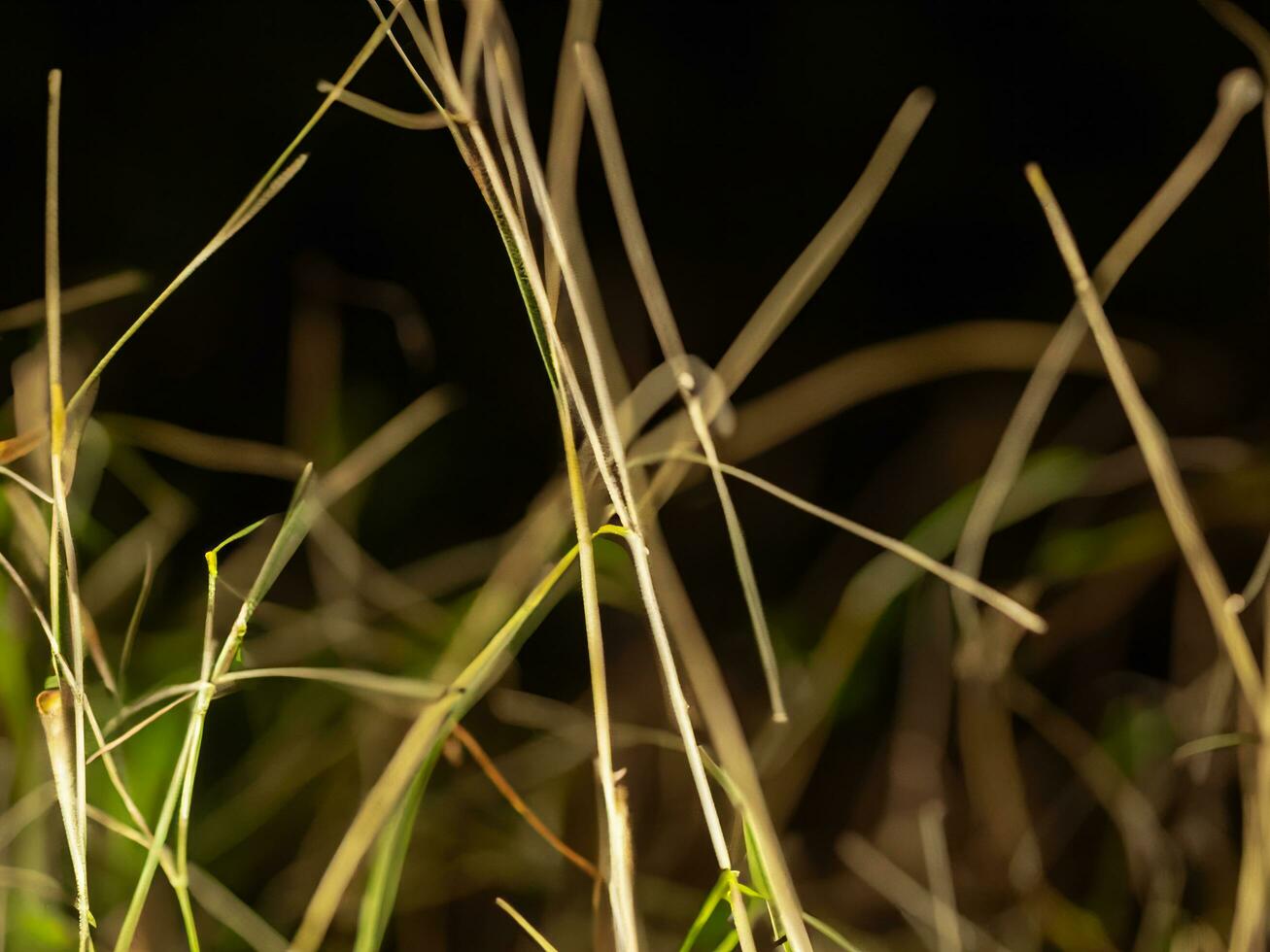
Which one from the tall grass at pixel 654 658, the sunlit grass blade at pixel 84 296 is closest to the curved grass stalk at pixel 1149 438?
the tall grass at pixel 654 658

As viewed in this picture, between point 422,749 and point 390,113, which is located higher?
point 390,113

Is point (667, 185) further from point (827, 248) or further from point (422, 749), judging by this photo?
point (422, 749)

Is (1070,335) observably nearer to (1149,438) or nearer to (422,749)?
(1149,438)

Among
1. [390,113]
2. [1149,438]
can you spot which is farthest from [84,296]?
[1149,438]

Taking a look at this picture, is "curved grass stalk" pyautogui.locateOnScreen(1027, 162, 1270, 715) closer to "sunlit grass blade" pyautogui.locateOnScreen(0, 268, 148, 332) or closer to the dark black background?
the dark black background

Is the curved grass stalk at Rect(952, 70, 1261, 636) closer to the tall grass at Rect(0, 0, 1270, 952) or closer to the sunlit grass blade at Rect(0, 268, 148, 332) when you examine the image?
the tall grass at Rect(0, 0, 1270, 952)

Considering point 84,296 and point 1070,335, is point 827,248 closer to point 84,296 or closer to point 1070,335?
point 1070,335

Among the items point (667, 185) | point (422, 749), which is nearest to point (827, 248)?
point (667, 185)

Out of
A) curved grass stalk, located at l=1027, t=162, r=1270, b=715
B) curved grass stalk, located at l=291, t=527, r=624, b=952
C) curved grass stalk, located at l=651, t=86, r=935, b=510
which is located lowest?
curved grass stalk, located at l=291, t=527, r=624, b=952

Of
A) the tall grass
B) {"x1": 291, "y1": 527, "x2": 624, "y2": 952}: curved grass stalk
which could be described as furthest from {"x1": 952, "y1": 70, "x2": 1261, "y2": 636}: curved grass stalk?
{"x1": 291, "y1": 527, "x2": 624, "y2": 952}: curved grass stalk

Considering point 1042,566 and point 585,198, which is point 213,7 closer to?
point 585,198

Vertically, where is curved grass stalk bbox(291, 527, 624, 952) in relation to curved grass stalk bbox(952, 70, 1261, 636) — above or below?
below

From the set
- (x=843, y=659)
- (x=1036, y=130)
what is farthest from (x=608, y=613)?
(x=1036, y=130)
